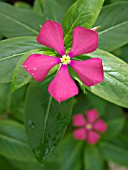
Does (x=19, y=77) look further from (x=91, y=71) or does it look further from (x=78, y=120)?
(x=78, y=120)

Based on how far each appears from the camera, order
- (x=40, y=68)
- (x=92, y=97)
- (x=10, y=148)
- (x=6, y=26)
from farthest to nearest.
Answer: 1. (x=92, y=97)
2. (x=10, y=148)
3. (x=6, y=26)
4. (x=40, y=68)

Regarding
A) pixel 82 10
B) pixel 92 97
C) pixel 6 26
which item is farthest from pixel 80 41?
pixel 92 97

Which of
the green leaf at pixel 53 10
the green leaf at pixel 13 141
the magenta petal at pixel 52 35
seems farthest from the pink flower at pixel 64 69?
the green leaf at pixel 13 141

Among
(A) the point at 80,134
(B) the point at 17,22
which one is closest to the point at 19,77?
(B) the point at 17,22

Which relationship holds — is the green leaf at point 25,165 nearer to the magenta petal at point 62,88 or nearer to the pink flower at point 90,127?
the pink flower at point 90,127

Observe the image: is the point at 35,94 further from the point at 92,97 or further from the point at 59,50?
the point at 92,97
